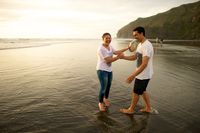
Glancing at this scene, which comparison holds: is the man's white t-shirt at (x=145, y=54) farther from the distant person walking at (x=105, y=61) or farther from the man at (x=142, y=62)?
the distant person walking at (x=105, y=61)

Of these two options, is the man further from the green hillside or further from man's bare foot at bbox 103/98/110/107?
the green hillside

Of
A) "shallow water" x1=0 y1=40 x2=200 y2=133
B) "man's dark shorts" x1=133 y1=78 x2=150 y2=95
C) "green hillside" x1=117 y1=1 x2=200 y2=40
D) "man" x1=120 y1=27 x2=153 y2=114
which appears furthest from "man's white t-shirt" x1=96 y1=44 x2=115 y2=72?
"green hillside" x1=117 y1=1 x2=200 y2=40

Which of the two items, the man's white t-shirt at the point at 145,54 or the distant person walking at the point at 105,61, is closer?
the man's white t-shirt at the point at 145,54

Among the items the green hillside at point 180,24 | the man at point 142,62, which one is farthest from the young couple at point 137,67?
the green hillside at point 180,24

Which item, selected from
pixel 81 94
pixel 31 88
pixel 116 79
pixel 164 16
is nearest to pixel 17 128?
pixel 81 94

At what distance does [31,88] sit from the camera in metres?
8.45

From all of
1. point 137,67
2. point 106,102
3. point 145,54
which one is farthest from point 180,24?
point 145,54

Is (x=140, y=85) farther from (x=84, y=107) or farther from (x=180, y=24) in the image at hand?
(x=180, y=24)

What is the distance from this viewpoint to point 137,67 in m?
5.71

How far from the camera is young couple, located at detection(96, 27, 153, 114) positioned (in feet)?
17.8

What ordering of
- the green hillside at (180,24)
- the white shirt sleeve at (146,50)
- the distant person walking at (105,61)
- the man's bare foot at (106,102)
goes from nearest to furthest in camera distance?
1. the white shirt sleeve at (146,50)
2. the distant person walking at (105,61)
3. the man's bare foot at (106,102)
4. the green hillside at (180,24)

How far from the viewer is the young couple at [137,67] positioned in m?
5.41

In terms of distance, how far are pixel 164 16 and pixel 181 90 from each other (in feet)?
Answer: 530

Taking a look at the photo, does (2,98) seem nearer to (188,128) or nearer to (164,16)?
(188,128)
